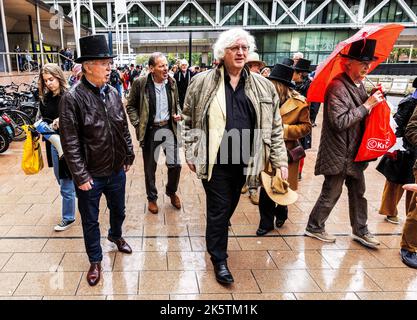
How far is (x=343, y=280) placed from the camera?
3.04 metres

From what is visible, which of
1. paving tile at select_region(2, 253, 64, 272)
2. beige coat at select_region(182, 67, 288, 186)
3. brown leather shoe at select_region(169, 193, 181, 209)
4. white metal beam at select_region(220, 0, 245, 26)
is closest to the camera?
beige coat at select_region(182, 67, 288, 186)

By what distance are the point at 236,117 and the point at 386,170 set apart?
7.49 feet

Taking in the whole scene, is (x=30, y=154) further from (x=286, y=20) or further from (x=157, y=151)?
(x=286, y=20)

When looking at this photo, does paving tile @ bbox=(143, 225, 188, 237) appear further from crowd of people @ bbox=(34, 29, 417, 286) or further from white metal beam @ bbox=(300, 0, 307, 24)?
white metal beam @ bbox=(300, 0, 307, 24)

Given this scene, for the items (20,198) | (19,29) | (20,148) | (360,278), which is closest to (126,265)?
(360,278)

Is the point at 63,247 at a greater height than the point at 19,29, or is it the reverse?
the point at 19,29

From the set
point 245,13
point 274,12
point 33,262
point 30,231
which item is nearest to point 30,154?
point 30,231

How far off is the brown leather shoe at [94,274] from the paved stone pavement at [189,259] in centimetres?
5

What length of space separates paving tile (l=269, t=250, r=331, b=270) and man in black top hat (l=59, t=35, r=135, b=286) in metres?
1.65

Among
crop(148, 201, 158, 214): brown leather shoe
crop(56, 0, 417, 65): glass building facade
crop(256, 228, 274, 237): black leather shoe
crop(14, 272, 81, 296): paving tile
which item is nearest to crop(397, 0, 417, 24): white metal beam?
crop(56, 0, 417, 65): glass building facade

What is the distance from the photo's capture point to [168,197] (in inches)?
193

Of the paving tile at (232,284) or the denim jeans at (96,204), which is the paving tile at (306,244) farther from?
the denim jeans at (96,204)

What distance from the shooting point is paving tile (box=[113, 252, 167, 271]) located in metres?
3.16

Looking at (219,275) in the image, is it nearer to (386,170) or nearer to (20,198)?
(386,170)
